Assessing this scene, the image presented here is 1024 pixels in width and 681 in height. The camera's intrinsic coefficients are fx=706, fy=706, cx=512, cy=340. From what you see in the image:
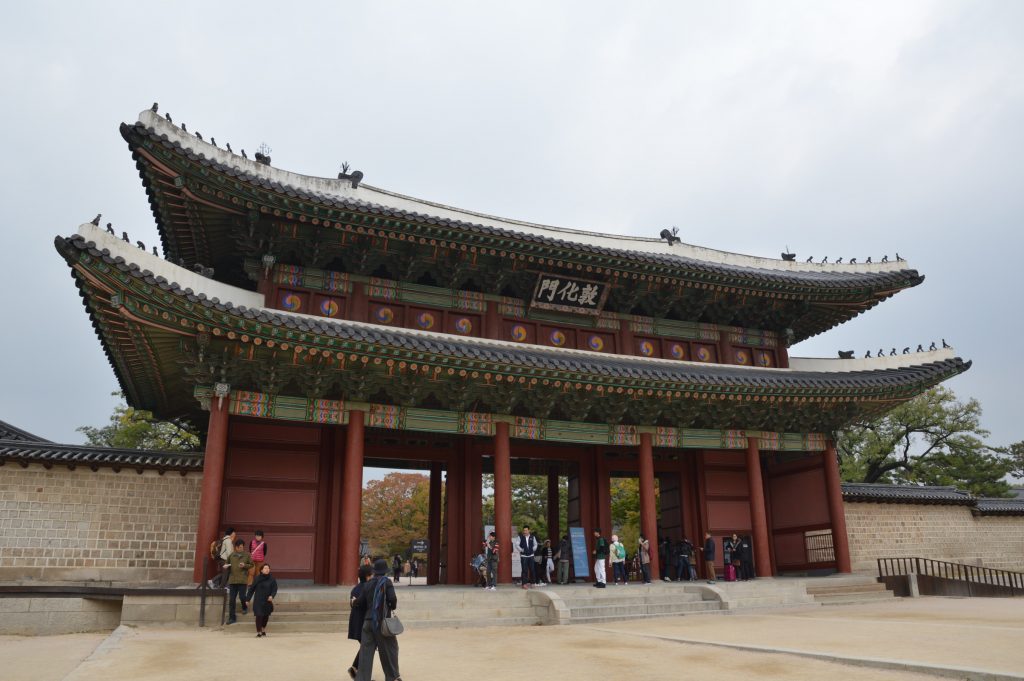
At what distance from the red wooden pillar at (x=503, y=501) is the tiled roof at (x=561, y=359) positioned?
2212 mm

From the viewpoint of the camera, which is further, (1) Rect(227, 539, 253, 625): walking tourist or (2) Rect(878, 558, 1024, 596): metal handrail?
(2) Rect(878, 558, 1024, 596): metal handrail

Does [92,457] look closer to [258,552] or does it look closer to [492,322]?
[258,552]

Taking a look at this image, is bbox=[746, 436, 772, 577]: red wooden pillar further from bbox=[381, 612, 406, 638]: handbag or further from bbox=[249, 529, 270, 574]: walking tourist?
bbox=[381, 612, 406, 638]: handbag

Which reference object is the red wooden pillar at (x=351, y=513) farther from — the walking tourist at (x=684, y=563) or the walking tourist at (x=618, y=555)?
the walking tourist at (x=684, y=563)

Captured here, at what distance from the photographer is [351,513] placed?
15.5m

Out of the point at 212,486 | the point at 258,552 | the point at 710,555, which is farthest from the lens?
the point at 710,555

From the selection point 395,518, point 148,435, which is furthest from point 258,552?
point 395,518

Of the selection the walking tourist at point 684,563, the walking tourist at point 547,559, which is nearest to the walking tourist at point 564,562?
the walking tourist at point 547,559

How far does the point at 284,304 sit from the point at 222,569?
6.64 meters

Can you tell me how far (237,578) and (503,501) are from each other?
635 centimetres

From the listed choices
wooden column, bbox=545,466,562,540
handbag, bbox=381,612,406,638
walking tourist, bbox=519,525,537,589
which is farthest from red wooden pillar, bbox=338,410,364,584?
wooden column, bbox=545,466,562,540

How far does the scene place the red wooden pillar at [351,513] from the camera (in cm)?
1535

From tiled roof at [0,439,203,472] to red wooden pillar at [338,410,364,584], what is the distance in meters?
3.45

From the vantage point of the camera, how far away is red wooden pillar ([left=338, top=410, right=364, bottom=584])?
15.4m
